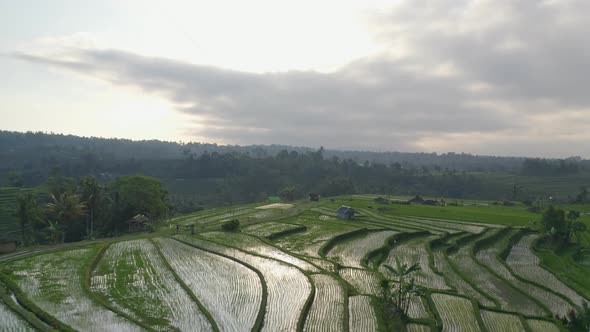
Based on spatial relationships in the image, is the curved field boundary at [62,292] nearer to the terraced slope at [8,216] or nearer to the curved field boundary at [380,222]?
the terraced slope at [8,216]

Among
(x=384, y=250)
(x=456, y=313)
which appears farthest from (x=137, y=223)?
(x=456, y=313)

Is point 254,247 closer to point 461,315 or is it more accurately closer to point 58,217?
point 461,315

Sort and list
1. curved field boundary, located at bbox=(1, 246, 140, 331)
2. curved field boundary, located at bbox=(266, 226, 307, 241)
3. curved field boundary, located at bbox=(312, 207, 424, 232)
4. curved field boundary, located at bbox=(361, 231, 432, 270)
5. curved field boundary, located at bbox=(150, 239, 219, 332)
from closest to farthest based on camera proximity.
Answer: curved field boundary, located at bbox=(1, 246, 140, 331), curved field boundary, located at bbox=(150, 239, 219, 332), curved field boundary, located at bbox=(361, 231, 432, 270), curved field boundary, located at bbox=(266, 226, 307, 241), curved field boundary, located at bbox=(312, 207, 424, 232)

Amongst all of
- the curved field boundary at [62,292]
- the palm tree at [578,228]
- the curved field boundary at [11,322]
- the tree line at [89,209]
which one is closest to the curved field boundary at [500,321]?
the curved field boundary at [62,292]

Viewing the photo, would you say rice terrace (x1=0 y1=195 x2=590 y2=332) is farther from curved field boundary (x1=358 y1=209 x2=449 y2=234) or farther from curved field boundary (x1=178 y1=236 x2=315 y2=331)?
curved field boundary (x1=358 y1=209 x2=449 y2=234)

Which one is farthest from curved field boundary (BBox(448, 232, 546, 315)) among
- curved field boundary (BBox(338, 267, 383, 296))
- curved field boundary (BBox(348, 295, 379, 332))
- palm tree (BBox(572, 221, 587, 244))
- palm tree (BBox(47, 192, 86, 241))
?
palm tree (BBox(47, 192, 86, 241))
